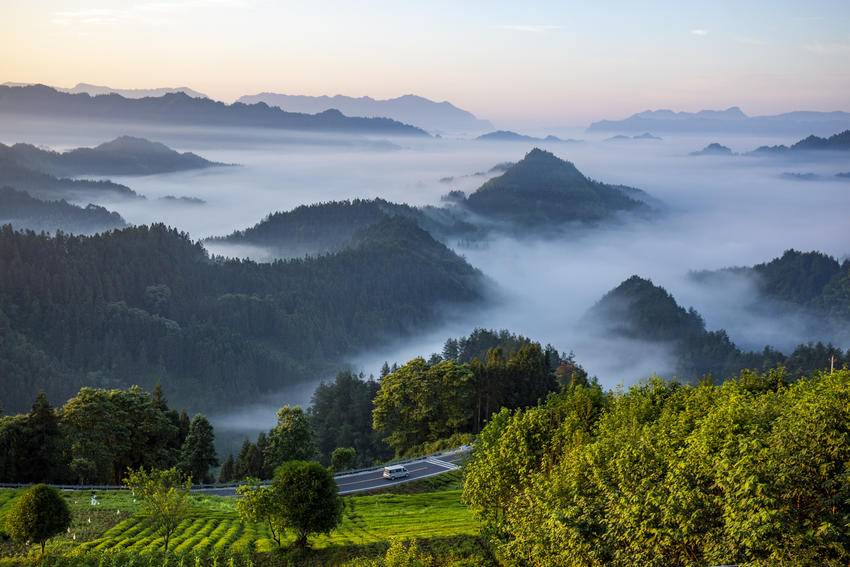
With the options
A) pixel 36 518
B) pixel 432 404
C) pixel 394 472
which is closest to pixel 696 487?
pixel 36 518

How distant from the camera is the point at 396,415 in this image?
91.6 m

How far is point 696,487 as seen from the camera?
24.1 m

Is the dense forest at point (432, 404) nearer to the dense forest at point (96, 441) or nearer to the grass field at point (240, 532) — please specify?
the dense forest at point (96, 441)

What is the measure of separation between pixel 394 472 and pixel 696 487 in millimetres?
46132

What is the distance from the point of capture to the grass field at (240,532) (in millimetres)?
38031

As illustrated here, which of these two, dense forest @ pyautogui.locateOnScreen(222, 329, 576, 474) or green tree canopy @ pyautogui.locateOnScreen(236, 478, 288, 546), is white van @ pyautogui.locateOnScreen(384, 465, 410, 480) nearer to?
dense forest @ pyautogui.locateOnScreen(222, 329, 576, 474)

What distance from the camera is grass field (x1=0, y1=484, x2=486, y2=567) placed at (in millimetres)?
38031

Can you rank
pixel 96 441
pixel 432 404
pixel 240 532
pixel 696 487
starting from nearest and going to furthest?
pixel 696 487, pixel 240 532, pixel 96 441, pixel 432 404

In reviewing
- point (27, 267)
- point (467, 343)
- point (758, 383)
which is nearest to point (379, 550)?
point (758, 383)

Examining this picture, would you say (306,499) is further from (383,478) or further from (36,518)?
(383,478)

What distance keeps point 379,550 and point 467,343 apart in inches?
5288

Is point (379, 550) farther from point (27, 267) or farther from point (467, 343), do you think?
point (27, 267)

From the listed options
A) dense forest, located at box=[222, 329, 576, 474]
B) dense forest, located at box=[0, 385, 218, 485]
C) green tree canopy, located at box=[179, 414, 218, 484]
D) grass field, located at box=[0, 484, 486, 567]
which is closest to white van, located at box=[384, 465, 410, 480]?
grass field, located at box=[0, 484, 486, 567]

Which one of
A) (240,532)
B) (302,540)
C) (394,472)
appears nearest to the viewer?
(302,540)
